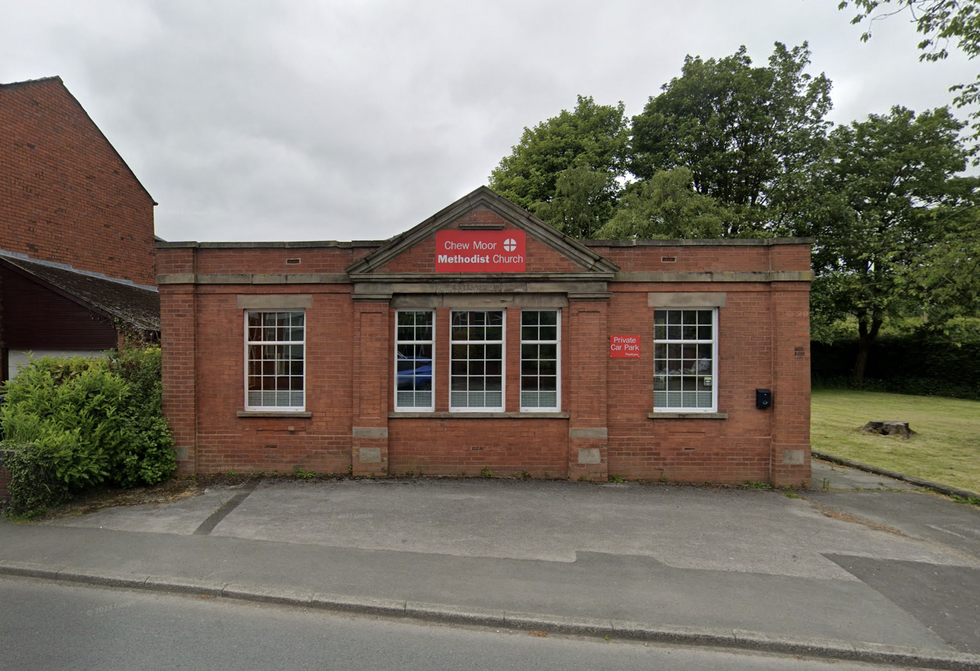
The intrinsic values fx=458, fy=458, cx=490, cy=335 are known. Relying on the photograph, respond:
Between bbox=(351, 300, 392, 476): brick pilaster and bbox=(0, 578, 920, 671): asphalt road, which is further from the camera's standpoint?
bbox=(351, 300, 392, 476): brick pilaster

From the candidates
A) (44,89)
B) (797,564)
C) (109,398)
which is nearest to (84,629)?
(109,398)

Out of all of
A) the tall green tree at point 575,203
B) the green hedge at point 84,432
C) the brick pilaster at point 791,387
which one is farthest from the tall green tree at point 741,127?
the green hedge at point 84,432

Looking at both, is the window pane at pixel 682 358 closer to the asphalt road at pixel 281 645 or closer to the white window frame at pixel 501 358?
the white window frame at pixel 501 358

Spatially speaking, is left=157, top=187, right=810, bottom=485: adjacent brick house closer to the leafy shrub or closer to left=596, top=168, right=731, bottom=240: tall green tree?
the leafy shrub

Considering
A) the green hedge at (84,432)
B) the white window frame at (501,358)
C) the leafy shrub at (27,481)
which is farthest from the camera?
the white window frame at (501,358)

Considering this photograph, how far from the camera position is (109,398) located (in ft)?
24.7

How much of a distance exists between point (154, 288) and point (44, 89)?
7.68 meters

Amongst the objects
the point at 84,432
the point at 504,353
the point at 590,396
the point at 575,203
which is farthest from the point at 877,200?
the point at 84,432

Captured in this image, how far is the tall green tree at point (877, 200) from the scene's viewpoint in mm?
23750

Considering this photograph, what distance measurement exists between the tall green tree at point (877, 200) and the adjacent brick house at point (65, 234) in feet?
97.9

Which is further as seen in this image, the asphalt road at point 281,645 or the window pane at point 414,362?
the window pane at point 414,362

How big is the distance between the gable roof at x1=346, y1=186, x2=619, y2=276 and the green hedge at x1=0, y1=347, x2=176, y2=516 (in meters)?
4.32

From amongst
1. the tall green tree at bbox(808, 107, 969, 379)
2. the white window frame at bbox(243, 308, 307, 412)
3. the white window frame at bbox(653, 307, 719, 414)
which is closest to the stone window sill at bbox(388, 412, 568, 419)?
the white window frame at bbox(243, 308, 307, 412)

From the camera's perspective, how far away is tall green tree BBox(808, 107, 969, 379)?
23750mm
